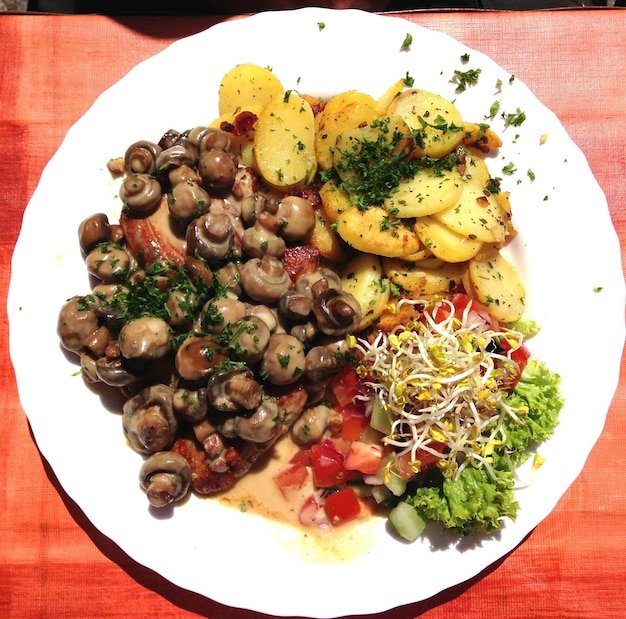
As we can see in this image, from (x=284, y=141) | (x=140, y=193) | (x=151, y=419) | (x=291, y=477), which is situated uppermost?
(x=284, y=141)

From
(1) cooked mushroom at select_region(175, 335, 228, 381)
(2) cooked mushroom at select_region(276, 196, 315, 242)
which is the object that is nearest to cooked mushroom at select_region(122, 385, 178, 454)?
(1) cooked mushroom at select_region(175, 335, 228, 381)

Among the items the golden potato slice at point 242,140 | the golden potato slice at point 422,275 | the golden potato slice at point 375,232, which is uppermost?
the golden potato slice at point 242,140

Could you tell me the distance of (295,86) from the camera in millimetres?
3627

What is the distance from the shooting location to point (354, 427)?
3543 mm

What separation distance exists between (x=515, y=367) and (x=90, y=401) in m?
2.43

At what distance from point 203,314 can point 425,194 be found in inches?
54.3

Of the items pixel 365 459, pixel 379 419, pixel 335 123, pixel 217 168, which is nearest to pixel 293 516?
pixel 365 459

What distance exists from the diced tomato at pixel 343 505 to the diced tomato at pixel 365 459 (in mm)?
154

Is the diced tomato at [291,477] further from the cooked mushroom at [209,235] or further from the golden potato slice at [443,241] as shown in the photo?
the golden potato slice at [443,241]

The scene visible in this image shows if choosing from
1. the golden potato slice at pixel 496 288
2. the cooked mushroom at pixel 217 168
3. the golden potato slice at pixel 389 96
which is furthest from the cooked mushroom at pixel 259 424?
the golden potato slice at pixel 389 96

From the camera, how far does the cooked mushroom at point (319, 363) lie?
324cm

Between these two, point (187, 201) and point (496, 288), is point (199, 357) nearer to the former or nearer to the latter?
point (187, 201)

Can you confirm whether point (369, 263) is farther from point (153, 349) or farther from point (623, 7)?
point (623, 7)

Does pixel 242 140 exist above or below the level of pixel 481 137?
below
